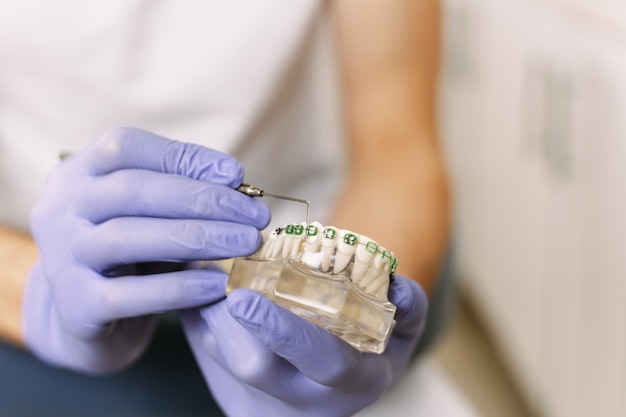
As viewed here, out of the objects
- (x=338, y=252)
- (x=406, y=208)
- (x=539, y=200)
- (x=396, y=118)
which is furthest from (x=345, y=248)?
(x=539, y=200)

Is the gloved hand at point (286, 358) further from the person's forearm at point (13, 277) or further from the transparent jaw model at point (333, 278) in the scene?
the person's forearm at point (13, 277)

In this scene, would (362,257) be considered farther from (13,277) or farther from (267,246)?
(13,277)

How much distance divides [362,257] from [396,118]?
54 cm

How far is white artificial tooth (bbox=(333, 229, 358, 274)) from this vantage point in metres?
Answer: 0.66

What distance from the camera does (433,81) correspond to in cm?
124

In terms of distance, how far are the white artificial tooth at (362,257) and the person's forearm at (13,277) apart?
492 mm

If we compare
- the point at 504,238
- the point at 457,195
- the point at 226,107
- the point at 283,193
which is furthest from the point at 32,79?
the point at 457,195

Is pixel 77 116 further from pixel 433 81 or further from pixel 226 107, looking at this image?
pixel 433 81

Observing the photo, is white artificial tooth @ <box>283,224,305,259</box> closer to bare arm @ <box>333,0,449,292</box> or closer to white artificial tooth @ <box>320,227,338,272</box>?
white artificial tooth @ <box>320,227,338,272</box>

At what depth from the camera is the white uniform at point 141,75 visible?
1.06 meters

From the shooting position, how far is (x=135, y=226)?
0.74 metres

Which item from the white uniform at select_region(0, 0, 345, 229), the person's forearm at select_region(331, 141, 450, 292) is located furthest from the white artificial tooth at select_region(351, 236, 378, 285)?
the white uniform at select_region(0, 0, 345, 229)

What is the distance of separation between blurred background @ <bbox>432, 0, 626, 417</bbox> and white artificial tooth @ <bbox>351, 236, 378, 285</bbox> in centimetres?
82

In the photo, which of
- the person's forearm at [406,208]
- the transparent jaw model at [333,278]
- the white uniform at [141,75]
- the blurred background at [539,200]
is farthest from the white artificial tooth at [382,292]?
the blurred background at [539,200]
